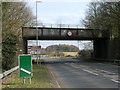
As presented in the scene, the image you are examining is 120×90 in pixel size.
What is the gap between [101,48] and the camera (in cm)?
5512

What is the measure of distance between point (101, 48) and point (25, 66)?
139ft

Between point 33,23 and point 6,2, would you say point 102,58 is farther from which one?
point 6,2

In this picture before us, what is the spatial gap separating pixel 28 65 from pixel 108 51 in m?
38.3

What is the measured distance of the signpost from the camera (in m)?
13.8

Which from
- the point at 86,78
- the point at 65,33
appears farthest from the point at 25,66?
the point at 65,33

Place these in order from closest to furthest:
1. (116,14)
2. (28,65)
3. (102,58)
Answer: (28,65)
(116,14)
(102,58)

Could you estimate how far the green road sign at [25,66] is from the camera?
13781 mm

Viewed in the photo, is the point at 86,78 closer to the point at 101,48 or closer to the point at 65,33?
the point at 65,33

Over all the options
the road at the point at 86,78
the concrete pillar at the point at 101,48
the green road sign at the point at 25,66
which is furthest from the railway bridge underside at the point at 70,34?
the green road sign at the point at 25,66

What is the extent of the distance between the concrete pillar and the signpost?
126 ft

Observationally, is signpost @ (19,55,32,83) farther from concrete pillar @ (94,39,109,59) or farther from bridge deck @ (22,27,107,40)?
concrete pillar @ (94,39,109,59)

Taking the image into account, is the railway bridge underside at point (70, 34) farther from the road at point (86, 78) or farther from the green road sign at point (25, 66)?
the green road sign at point (25, 66)

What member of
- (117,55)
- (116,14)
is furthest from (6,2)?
(117,55)

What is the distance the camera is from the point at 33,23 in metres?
47.9
